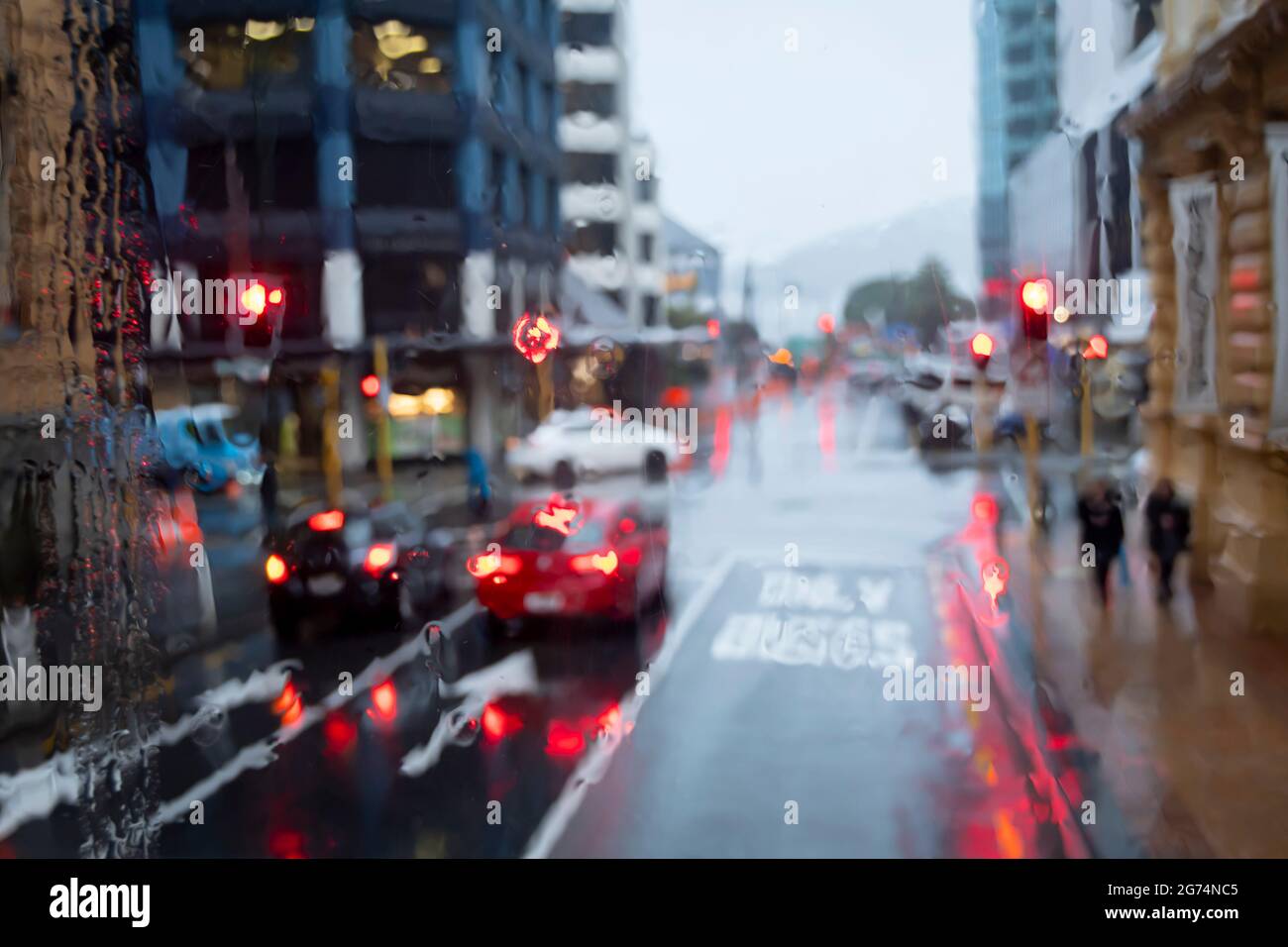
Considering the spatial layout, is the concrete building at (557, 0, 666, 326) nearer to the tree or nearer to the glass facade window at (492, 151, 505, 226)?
the glass facade window at (492, 151, 505, 226)

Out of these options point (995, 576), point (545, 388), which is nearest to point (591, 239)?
point (545, 388)

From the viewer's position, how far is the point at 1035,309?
7496 mm

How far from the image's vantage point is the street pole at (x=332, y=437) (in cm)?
804

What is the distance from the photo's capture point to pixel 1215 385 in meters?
7.91

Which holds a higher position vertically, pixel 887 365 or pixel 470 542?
pixel 887 365

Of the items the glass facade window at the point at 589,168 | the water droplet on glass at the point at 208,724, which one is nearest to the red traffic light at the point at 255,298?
the glass facade window at the point at 589,168

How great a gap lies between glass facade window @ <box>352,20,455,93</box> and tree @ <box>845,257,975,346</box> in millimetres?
3282

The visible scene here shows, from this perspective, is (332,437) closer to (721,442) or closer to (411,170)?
(411,170)

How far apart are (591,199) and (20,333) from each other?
3700mm

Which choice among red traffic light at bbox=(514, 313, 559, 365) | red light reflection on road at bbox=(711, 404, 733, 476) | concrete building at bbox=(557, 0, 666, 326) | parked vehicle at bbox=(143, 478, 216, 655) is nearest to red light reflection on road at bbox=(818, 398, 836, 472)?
red light reflection on road at bbox=(711, 404, 733, 476)

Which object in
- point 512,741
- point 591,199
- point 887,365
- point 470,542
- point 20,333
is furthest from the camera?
point 887,365
